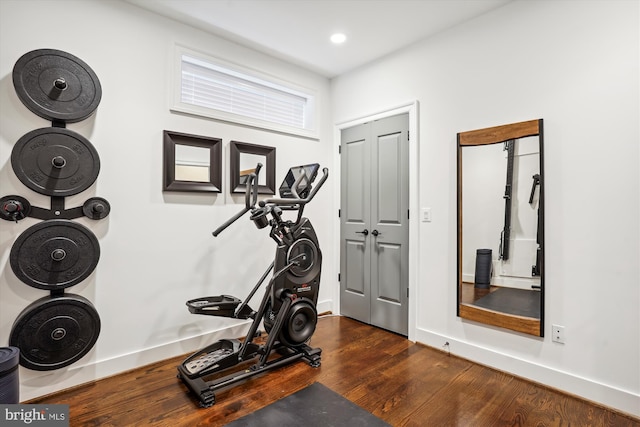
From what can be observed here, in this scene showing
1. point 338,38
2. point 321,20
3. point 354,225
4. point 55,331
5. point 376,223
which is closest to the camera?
point 55,331

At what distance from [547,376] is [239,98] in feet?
11.5

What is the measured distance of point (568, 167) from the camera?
7.39 feet

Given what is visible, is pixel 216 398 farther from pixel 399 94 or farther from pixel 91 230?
pixel 399 94

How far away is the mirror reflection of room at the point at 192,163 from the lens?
2.76 metres

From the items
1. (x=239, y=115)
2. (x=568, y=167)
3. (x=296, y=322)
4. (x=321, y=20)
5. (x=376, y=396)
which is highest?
(x=321, y=20)

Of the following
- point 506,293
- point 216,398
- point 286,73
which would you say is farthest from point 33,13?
point 506,293

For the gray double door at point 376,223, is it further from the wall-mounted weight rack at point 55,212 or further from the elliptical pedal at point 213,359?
the wall-mounted weight rack at point 55,212

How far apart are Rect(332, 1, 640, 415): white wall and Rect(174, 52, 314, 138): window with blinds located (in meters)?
1.58

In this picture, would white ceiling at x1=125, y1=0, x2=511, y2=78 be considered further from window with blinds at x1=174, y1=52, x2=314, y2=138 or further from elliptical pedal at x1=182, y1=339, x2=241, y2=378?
elliptical pedal at x1=182, y1=339, x2=241, y2=378

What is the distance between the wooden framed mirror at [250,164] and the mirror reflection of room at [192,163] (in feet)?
0.80

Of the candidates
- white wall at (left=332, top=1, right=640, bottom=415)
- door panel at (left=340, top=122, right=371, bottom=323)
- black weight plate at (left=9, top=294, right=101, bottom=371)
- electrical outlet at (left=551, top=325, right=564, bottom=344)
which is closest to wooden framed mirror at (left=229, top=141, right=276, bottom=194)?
door panel at (left=340, top=122, right=371, bottom=323)

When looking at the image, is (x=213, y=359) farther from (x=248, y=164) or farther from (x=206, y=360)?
(x=248, y=164)

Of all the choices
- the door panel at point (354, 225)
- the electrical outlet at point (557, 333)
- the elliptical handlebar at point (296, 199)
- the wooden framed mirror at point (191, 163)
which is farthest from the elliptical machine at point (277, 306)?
the electrical outlet at point (557, 333)

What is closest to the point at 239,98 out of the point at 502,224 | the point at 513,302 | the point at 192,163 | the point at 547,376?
the point at 192,163
